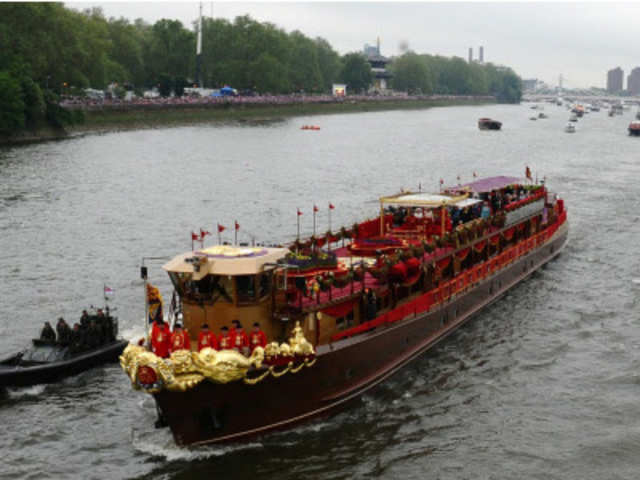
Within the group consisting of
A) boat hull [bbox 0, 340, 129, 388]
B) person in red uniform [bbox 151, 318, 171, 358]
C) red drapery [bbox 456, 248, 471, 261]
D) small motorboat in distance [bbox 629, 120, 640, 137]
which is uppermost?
small motorboat in distance [bbox 629, 120, 640, 137]

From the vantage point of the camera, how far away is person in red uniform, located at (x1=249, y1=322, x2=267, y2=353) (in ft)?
74.4

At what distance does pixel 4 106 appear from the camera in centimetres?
9588

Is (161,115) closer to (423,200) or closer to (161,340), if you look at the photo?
(423,200)

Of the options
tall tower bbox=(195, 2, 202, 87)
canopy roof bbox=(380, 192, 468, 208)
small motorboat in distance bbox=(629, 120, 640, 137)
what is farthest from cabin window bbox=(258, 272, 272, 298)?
tall tower bbox=(195, 2, 202, 87)

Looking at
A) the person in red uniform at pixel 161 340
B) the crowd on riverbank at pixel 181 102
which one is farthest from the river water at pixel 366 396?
the crowd on riverbank at pixel 181 102

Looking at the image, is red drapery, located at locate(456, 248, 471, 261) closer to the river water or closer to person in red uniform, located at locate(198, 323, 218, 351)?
the river water

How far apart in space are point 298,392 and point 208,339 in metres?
3.27

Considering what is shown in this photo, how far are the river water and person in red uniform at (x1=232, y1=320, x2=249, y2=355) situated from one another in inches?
112

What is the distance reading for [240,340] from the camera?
2247 centimetres

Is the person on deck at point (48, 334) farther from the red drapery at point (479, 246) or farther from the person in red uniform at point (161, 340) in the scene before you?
the red drapery at point (479, 246)

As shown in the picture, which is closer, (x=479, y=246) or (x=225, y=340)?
(x=225, y=340)

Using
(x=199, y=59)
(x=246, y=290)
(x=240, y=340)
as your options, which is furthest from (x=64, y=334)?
(x=199, y=59)

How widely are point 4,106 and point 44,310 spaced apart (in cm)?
6724

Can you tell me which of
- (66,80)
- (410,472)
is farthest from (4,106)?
(410,472)
